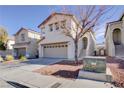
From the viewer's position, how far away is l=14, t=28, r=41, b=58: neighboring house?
19.9m

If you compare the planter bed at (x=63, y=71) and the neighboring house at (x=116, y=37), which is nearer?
the planter bed at (x=63, y=71)

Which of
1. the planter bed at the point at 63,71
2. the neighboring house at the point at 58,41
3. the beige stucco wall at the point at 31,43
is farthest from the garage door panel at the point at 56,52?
the planter bed at the point at 63,71

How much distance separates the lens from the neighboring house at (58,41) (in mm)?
14555

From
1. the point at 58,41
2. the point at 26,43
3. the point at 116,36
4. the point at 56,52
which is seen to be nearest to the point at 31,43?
the point at 26,43

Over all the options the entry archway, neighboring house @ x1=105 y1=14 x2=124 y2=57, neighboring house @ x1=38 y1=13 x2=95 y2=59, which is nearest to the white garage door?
neighboring house @ x1=38 y1=13 x2=95 y2=59

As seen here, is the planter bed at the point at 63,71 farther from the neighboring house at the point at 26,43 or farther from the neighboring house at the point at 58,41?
the neighboring house at the point at 26,43

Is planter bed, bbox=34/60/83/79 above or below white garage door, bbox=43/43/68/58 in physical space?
below

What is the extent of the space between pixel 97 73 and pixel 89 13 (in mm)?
5932

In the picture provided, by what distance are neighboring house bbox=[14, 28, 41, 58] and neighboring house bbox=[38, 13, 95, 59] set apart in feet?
9.85

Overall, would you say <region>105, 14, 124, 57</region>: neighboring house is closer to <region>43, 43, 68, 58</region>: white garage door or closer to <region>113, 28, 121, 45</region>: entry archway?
<region>113, 28, 121, 45</region>: entry archway

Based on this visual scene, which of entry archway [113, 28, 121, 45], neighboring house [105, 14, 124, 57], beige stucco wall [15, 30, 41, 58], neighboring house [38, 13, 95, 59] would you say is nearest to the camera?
neighboring house [38, 13, 95, 59]

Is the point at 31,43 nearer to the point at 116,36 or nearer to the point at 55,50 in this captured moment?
the point at 55,50

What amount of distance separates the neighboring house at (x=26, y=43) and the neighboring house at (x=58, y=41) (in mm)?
3003
